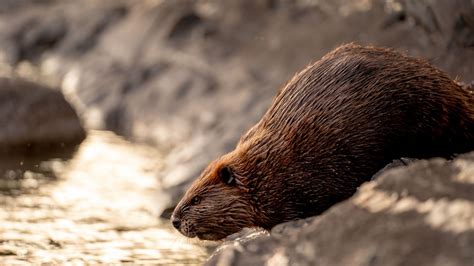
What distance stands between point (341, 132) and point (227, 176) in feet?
2.08

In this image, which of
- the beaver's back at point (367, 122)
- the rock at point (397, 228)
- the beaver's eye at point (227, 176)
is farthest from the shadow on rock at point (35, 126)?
the rock at point (397, 228)

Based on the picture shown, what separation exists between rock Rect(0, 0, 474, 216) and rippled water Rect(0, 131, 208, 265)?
249mm

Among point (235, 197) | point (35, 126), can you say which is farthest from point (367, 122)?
point (35, 126)

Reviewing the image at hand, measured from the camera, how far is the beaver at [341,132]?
16.7ft

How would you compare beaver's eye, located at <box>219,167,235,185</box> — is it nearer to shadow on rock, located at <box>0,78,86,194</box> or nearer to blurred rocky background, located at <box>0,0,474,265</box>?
blurred rocky background, located at <box>0,0,474,265</box>

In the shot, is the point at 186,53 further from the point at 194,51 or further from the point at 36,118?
the point at 36,118

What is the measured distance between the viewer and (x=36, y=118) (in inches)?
368

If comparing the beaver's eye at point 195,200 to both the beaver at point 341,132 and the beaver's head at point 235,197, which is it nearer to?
the beaver's head at point 235,197

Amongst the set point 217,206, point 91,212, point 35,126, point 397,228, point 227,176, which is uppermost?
point 35,126

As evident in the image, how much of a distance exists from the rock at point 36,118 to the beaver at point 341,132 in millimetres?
3967

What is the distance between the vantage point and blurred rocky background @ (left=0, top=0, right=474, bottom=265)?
782 centimetres

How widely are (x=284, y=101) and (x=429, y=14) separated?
2681 millimetres

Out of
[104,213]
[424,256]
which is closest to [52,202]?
[104,213]

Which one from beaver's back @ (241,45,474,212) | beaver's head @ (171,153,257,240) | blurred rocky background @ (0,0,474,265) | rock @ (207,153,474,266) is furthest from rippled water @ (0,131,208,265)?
rock @ (207,153,474,266)
